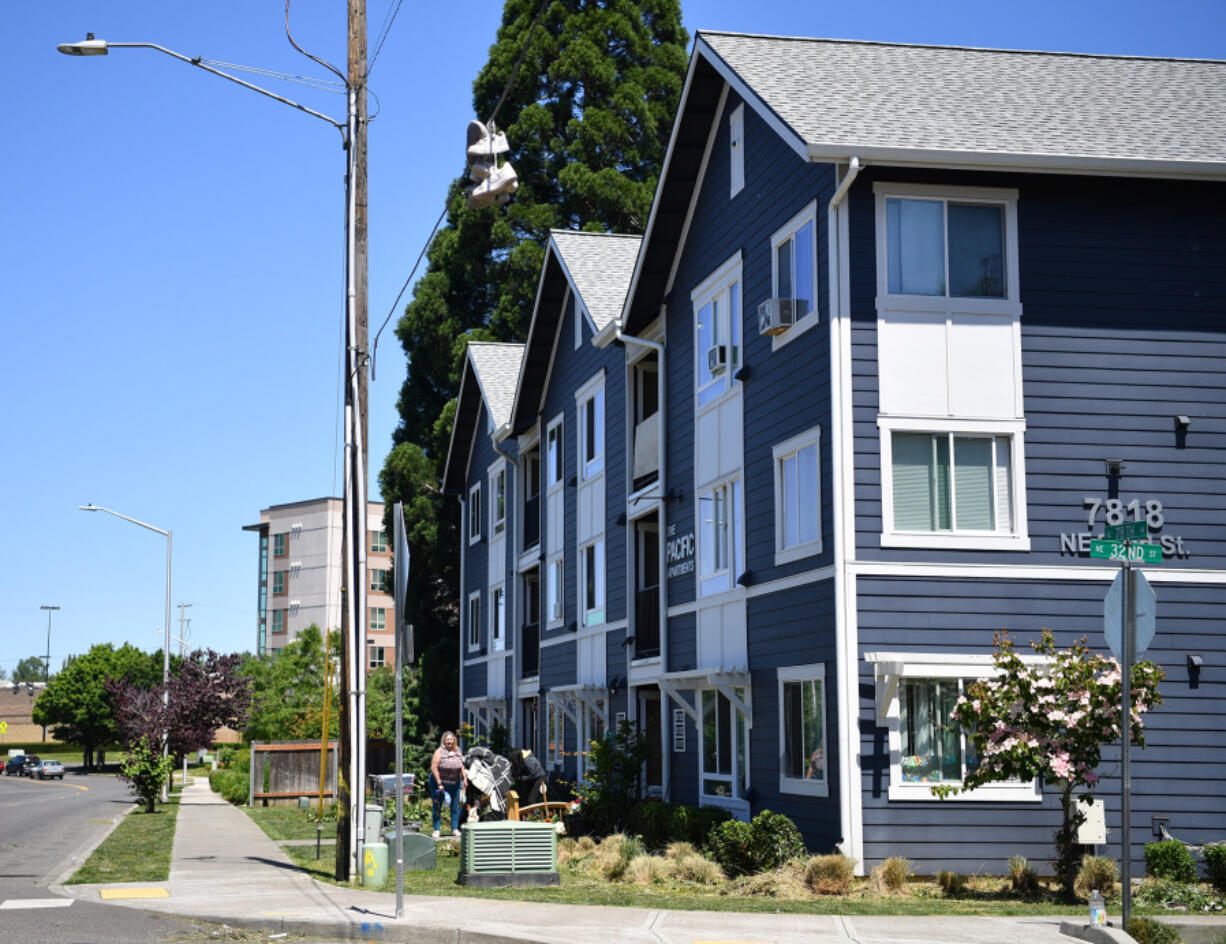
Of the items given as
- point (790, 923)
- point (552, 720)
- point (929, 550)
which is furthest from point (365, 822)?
point (552, 720)

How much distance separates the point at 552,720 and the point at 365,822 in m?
14.4

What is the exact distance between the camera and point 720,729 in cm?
2164

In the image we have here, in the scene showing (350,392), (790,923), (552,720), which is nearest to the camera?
(790,923)

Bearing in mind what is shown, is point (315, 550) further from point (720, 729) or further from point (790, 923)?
point (790, 923)

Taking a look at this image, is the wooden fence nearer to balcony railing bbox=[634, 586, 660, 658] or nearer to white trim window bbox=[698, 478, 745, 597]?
balcony railing bbox=[634, 586, 660, 658]

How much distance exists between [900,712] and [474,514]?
1011 inches

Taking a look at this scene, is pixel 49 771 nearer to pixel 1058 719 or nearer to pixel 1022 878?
pixel 1022 878

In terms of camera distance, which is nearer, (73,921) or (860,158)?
(73,921)

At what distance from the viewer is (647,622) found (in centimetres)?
2580

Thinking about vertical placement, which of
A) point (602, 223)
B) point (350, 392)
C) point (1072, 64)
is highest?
point (602, 223)

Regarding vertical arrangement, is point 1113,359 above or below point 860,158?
below

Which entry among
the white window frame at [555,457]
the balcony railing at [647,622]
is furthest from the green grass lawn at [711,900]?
the white window frame at [555,457]

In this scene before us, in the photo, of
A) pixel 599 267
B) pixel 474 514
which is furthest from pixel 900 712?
pixel 474 514

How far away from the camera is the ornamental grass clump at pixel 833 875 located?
16.0 m
